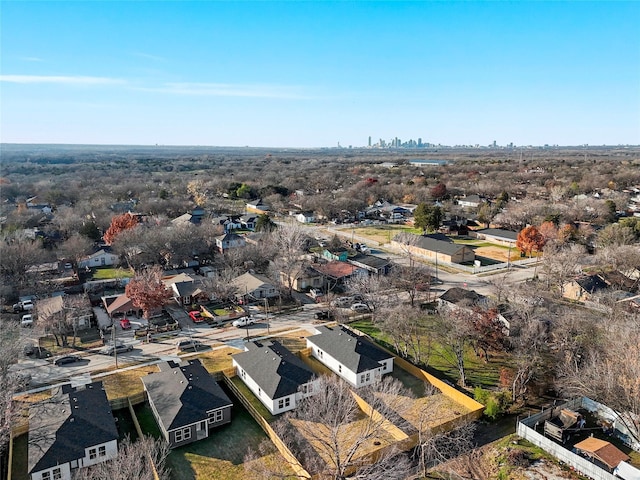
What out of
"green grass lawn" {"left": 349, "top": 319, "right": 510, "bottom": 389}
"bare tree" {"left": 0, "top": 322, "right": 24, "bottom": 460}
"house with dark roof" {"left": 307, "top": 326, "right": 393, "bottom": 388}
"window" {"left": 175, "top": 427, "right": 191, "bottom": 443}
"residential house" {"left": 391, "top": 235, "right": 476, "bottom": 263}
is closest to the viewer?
"bare tree" {"left": 0, "top": 322, "right": 24, "bottom": 460}

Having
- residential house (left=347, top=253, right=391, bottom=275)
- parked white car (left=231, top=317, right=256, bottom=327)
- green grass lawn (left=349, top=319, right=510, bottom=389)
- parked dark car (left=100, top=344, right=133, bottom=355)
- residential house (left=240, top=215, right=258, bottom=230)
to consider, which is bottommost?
green grass lawn (left=349, top=319, right=510, bottom=389)

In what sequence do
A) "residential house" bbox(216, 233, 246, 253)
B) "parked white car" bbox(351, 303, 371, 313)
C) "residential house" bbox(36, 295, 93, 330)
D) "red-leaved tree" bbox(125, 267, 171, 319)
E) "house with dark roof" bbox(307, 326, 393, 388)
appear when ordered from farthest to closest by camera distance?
1. "residential house" bbox(216, 233, 246, 253)
2. "parked white car" bbox(351, 303, 371, 313)
3. "red-leaved tree" bbox(125, 267, 171, 319)
4. "residential house" bbox(36, 295, 93, 330)
5. "house with dark roof" bbox(307, 326, 393, 388)

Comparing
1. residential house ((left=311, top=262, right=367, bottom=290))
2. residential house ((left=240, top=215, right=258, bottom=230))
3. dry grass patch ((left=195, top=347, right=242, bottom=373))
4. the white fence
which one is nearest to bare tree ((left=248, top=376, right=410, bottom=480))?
the white fence

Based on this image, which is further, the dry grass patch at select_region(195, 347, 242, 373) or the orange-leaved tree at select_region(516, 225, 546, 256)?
the orange-leaved tree at select_region(516, 225, 546, 256)

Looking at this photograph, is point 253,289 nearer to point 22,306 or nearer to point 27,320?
point 27,320

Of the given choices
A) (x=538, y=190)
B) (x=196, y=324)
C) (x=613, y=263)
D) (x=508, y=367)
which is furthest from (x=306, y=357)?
(x=538, y=190)

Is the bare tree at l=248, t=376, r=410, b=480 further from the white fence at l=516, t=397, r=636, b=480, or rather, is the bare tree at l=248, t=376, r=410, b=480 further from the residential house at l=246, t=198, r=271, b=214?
the residential house at l=246, t=198, r=271, b=214

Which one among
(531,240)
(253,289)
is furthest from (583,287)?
(253,289)
